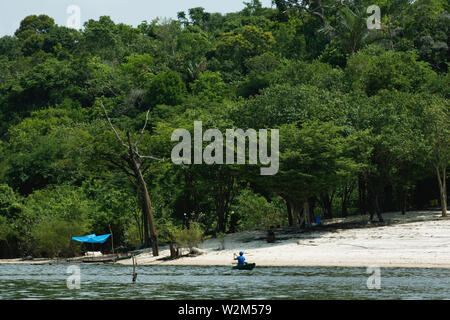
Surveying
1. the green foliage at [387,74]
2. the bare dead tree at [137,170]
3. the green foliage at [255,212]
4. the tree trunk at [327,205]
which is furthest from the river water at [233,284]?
the green foliage at [387,74]

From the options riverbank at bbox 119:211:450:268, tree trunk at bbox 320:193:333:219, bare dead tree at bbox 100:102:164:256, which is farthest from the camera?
tree trunk at bbox 320:193:333:219

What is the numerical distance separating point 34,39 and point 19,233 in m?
102

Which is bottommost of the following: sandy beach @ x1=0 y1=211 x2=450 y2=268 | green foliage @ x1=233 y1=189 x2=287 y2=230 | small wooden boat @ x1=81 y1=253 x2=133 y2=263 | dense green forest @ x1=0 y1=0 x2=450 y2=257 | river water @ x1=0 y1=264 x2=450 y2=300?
river water @ x1=0 y1=264 x2=450 y2=300

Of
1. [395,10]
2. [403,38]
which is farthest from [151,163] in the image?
[395,10]

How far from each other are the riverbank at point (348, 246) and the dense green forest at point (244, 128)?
7.73ft

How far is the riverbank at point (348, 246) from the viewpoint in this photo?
1403 inches

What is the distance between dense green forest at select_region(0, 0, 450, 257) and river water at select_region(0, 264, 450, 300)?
811 centimetres

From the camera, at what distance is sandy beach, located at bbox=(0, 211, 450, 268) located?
35.7 meters

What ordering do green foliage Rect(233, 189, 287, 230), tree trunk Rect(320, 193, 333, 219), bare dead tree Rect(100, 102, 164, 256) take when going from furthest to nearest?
tree trunk Rect(320, 193, 333, 219) < green foliage Rect(233, 189, 287, 230) < bare dead tree Rect(100, 102, 164, 256)

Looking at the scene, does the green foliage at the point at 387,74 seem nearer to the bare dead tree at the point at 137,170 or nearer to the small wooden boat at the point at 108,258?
the bare dead tree at the point at 137,170

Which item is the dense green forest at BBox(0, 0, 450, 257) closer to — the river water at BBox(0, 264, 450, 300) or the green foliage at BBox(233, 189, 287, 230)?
the green foliage at BBox(233, 189, 287, 230)

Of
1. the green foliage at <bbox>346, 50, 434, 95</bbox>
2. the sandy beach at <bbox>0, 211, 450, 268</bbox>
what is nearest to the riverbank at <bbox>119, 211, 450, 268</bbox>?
the sandy beach at <bbox>0, 211, 450, 268</bbox>

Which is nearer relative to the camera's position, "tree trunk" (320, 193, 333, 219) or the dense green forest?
the dense green forest

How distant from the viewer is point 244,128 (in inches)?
1927
